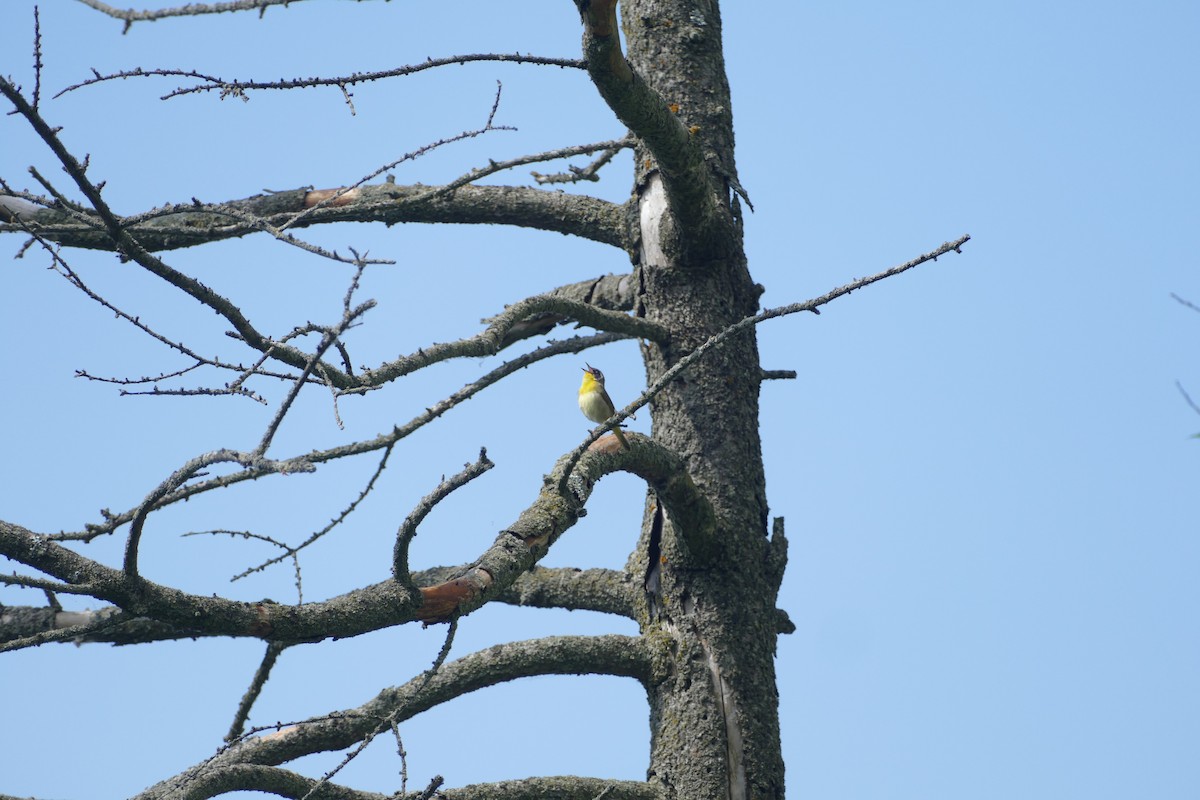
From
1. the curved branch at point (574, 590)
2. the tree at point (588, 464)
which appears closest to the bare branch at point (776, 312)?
the tree at point (588, 464)

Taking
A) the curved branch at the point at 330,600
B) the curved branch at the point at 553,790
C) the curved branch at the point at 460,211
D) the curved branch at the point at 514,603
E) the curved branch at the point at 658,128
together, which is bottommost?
the curved branch at the point at 553,790

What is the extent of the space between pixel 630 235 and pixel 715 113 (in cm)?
68

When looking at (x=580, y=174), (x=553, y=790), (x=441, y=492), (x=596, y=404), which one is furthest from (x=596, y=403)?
(x=441, y=492)

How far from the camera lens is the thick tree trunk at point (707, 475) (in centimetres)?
459

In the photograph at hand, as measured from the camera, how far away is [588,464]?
3.99m

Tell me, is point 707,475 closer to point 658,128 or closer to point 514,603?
point 514,603

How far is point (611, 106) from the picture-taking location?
12.8 ft

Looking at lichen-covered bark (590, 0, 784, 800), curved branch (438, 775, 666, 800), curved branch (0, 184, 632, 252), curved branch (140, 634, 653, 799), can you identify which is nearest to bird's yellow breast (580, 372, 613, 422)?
curved branch (0, 184, 632, 252)

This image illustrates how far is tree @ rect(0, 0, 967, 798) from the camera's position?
310 cm

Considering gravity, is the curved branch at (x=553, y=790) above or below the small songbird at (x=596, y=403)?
below

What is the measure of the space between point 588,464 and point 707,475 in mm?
1014

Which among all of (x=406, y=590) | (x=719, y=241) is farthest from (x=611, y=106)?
(x=406, y=590)

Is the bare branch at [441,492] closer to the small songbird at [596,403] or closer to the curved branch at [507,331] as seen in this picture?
the curved branch at [507,331]

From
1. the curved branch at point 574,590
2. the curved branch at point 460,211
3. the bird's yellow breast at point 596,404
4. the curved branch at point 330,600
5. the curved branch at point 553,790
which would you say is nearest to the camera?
the curved branch at point 330,600
